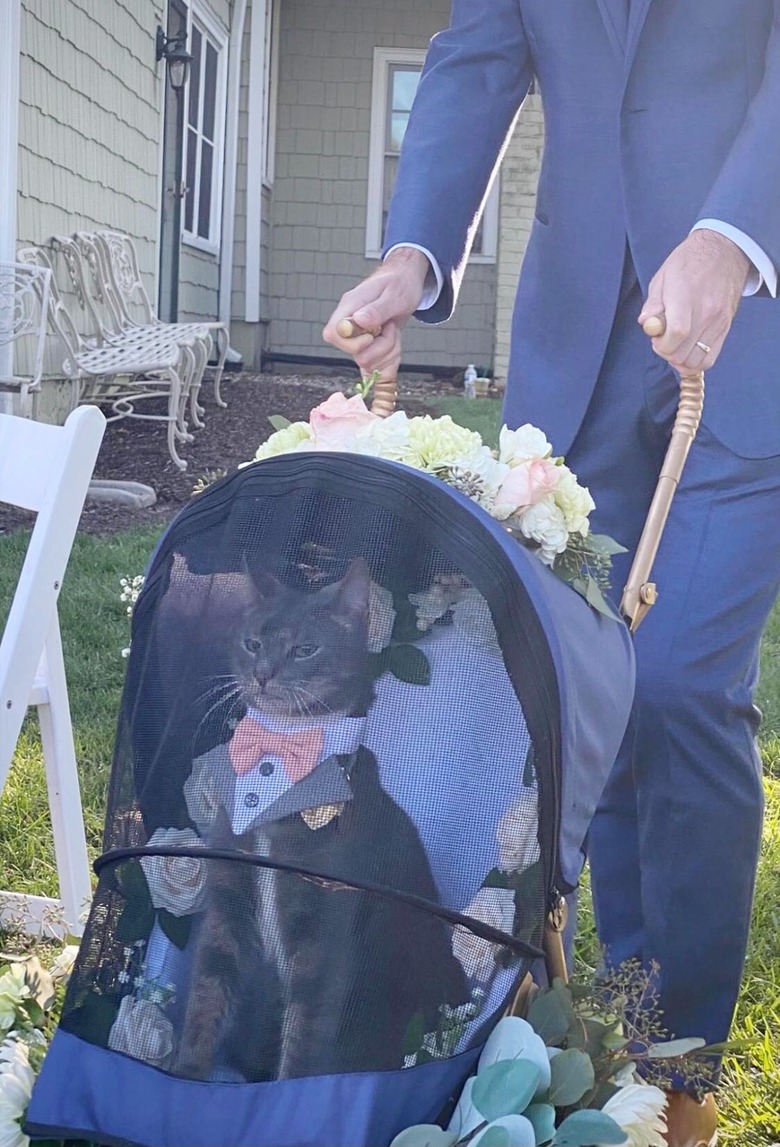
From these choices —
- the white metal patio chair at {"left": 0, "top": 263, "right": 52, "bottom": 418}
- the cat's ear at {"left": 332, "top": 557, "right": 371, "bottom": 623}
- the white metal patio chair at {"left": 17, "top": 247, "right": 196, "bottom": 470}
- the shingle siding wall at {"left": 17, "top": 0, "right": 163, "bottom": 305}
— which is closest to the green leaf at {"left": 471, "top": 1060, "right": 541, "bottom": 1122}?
→ the cat's ear at {"left": 332, "top": 557, "right": 371, "bottom": 623}

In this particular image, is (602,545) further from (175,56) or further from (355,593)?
(175,56)

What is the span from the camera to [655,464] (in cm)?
202

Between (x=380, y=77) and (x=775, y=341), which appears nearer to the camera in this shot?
(x=775, y=341)

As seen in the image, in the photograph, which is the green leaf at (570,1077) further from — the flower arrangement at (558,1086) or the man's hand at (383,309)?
the man's hand at (383,309)

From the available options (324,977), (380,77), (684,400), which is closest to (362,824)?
(324,977)

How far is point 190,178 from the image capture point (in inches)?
478

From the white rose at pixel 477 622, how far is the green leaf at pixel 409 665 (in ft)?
0.17

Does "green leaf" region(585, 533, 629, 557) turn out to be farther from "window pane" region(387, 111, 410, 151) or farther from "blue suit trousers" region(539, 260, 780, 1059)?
"window pane" region(387, 111, 410, 151)

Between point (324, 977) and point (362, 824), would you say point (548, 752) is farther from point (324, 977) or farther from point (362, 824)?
point (324, 977)

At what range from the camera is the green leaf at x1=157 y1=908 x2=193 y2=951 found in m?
1.35

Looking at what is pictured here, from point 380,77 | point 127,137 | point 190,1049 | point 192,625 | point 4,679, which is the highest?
point 380,77

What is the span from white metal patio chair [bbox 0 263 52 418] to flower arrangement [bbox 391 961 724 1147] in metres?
5.02

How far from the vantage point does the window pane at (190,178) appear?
39.5 ft

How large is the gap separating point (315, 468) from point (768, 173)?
27.0 inches
